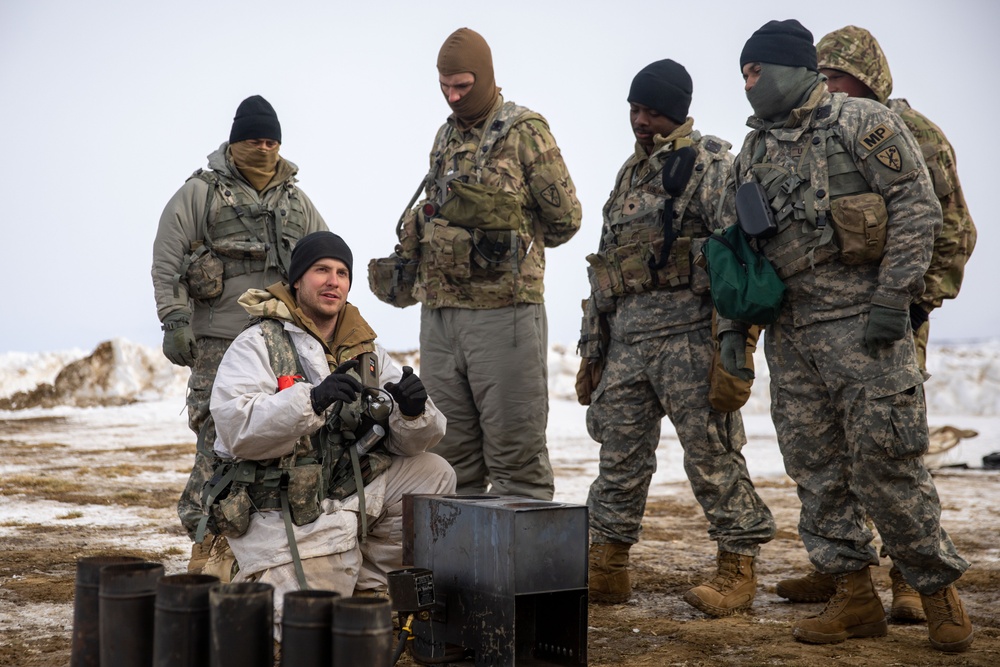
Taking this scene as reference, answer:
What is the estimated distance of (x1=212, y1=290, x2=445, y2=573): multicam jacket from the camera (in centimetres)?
374

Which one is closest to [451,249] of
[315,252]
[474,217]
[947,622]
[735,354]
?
[474,217]

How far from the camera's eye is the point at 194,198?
18.2ft

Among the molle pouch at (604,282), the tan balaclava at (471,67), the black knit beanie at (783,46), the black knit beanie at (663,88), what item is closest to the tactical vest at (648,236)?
the molle pouch at (604,282)

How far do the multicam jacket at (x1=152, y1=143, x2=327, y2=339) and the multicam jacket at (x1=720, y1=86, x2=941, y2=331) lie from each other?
8.49 ft

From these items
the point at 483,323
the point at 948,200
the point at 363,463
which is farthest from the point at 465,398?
the point at 948,200

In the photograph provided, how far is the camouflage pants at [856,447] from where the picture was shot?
3.94m

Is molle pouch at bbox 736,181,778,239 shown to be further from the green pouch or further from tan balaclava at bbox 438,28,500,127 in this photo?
tan balaclava at bbox 438,28,500,127

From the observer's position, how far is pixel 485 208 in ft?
16.8

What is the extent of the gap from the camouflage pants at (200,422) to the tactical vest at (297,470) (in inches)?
48.1

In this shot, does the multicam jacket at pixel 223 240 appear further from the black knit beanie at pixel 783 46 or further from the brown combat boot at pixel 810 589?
the brown combat boot at pixel 810 589

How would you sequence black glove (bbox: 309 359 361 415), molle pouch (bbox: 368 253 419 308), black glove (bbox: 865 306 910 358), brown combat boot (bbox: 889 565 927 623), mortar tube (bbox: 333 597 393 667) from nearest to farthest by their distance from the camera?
mortar tube (bbox: 333 597 393 667)
black glove (bbox: 309 359 361 415)
black glove (bbox: 865 306 910 358)
brown combat boot (bbox: 889 565 927 623)
molle pouch (bbox: 368 253 419 308)

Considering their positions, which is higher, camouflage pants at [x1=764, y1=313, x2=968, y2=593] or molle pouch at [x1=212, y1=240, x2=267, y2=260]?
molle pouch at [x1=212, y1=240, x2=267, y2=260]

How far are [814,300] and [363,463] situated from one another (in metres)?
1.94

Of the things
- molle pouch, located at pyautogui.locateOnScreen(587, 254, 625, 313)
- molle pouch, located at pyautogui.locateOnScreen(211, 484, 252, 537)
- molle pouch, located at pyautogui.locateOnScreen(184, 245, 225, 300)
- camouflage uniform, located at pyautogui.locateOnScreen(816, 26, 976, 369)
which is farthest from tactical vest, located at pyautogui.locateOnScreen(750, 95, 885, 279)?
molle pouch, located at pyautogui.locateOnScreen(184, 245, 225, 300)
